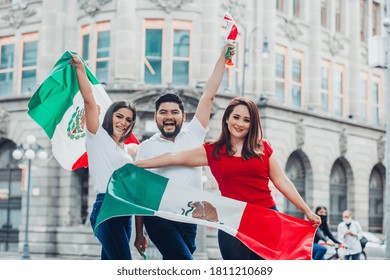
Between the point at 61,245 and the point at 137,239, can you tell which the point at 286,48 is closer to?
the point at 61,245

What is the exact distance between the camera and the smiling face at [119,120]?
4.49 m

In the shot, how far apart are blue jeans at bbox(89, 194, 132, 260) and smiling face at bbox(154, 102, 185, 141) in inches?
20.5

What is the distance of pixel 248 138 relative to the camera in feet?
13.6

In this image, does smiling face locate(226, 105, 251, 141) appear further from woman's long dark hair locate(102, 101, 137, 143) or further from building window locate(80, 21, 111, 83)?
building window locate(80, 21, 111, 83)

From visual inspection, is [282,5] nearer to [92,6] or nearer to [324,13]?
[324,13]

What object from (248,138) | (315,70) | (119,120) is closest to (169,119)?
(119,120)

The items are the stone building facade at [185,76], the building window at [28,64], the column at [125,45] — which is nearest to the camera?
the building window at [28,64]

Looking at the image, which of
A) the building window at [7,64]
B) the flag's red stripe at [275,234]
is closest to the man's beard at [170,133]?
the flag's red stripe at [275,234]

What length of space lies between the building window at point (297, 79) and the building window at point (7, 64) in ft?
19.8

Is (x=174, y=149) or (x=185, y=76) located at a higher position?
(x=185, y=76)

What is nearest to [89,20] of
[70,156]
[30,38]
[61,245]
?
[30,38]

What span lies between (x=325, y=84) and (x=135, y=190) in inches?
560

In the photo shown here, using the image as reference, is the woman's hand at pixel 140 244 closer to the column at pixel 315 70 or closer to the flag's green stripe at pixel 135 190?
the flag's green stripe at pixel 135 190
